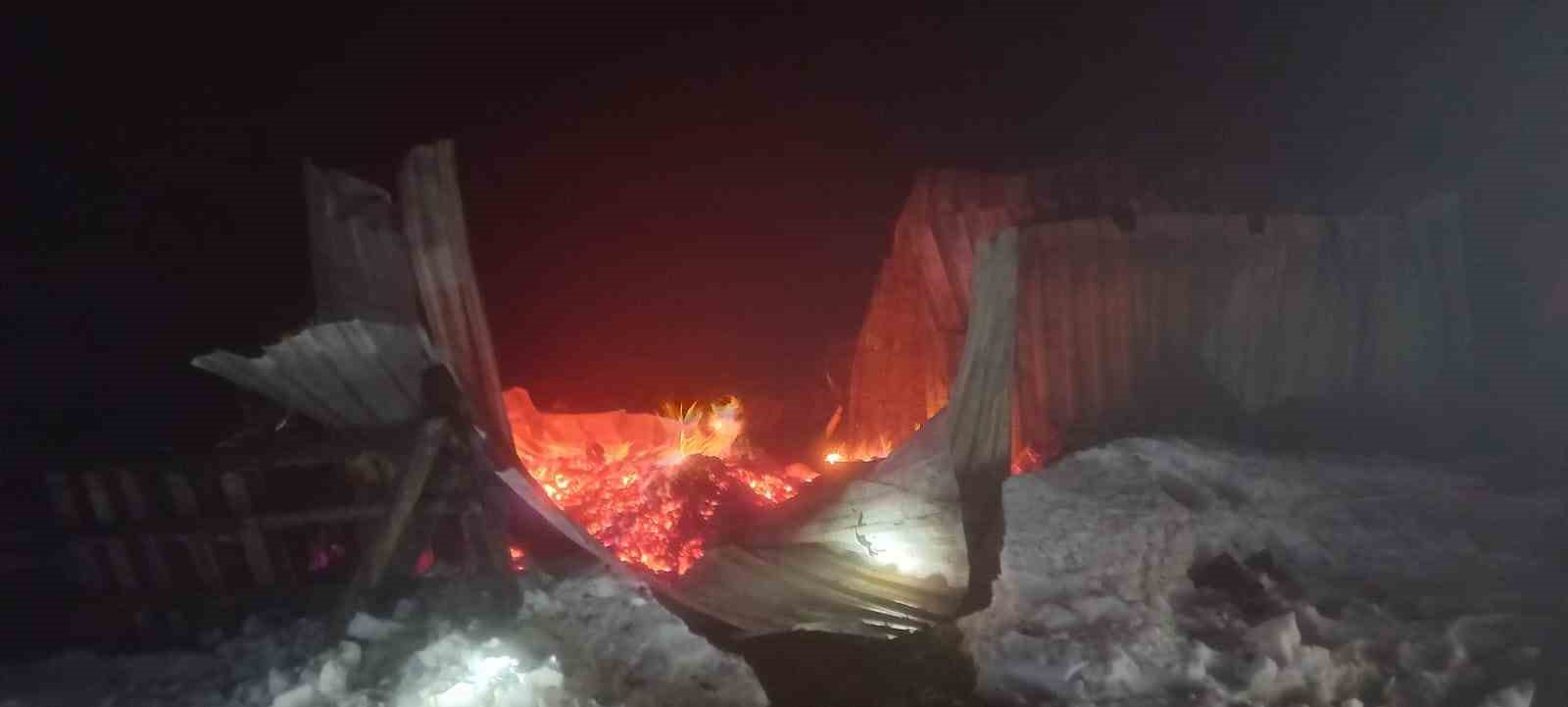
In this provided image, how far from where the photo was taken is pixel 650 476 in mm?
8406

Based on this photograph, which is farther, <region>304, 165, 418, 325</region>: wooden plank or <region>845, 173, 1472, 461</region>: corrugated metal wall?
<region>845, 173, 1472, 461</region>: corrugated metal wall

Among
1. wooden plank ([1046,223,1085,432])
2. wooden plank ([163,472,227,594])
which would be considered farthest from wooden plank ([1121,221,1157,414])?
wooden plank ([163,472,227,594])

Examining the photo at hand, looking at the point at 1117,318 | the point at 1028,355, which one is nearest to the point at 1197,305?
the point at 1117,318

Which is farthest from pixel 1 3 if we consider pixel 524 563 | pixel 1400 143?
pixel 1400 143

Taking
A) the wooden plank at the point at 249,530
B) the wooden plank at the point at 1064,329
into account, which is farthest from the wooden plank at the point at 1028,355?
the wooden plank at the point at 249,530

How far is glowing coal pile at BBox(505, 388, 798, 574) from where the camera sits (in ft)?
24.8

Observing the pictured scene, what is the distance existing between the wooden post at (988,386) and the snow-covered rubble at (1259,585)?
25 cm

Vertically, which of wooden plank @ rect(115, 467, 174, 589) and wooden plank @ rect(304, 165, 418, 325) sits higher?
wooden plank @ rect(304, 165, 418, 325)

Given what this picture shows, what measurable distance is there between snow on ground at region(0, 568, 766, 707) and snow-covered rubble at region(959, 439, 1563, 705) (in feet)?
6.14

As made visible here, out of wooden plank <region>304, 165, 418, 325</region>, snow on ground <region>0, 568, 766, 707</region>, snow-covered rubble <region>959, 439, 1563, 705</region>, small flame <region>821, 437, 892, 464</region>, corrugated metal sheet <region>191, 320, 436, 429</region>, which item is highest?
wooden plank <region>304, 165, 418, 325</region>

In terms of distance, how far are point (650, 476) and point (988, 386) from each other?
3352 millimetres

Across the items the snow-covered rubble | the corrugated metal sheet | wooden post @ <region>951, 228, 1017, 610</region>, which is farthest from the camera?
wooden post @ <region>951, 228, 1017, 610</region>

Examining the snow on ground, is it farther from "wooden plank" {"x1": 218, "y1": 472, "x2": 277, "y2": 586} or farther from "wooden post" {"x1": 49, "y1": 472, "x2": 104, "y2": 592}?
"wooden post" {"x1": 49, "y1": 472, "x2": 104, "y2": 592}

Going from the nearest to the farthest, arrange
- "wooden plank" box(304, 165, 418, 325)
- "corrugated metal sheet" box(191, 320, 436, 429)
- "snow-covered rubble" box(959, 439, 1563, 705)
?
"snow-covered rubble" box(959, 439, 1563, 705), "corrugated metal sheet" box(191, 320, 436, 429), "wooden plank" box(304, 165, 418, 325)
